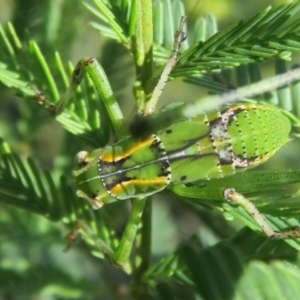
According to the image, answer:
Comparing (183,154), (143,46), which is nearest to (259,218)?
(183,154)

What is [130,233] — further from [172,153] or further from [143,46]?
[143,46]

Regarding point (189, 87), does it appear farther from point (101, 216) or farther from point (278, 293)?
point (278, 293)

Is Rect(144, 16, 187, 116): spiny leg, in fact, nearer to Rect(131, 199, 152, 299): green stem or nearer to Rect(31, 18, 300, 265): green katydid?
Rect(31, 18, 300, 265): green katydid

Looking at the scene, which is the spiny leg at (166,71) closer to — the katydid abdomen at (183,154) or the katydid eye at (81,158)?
the katydid abdomen at (183,154)

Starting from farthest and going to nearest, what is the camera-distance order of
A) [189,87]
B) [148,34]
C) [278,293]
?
[189,87] → [148,34] → [278,293]

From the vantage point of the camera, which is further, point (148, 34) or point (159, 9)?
point (159, 9)

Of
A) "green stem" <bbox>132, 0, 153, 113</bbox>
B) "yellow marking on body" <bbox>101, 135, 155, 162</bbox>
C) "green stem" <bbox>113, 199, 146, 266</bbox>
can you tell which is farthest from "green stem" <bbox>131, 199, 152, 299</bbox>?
"green stem" <bbox>132, 0, 153, 113</bbox>

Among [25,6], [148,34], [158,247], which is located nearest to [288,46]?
[148,34]
